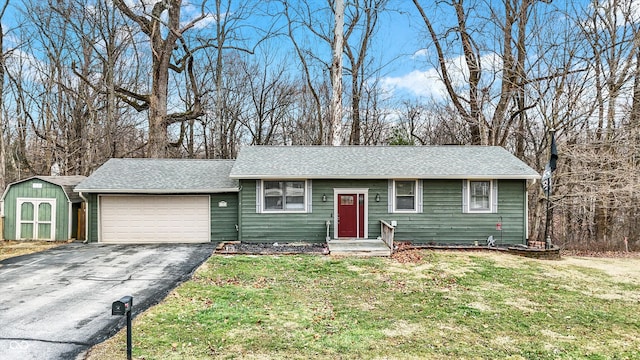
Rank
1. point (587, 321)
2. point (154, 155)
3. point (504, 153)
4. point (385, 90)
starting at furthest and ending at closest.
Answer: point (385, 90)
point (154, 155)
point (504, 153)
point (587, 321)

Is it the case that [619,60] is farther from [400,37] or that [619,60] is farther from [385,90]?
[385,90]

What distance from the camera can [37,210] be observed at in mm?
12562

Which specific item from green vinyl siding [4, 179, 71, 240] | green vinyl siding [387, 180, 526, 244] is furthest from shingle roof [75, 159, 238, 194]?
green vinyl siding [387, 180, 526, 244]

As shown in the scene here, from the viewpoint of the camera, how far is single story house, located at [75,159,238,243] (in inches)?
494

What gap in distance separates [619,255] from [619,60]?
7566 mm

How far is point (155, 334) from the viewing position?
4.88 meters

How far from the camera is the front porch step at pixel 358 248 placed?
35.3ft

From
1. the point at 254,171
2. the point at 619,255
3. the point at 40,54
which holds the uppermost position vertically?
the point at 40,54

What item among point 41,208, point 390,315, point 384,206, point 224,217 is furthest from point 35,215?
point 390,315

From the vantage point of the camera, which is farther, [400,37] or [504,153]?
[400,37]

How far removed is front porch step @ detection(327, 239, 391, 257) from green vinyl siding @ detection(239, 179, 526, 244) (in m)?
0.94

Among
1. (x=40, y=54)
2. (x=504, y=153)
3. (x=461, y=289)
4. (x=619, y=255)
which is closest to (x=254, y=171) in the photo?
(x=461, y=289)

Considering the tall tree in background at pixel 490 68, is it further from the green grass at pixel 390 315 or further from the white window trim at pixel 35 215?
the white window trim at pixel 35 215

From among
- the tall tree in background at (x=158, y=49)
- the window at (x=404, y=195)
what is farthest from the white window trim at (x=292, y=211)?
the tall tree in background at (x=158, y=49)
